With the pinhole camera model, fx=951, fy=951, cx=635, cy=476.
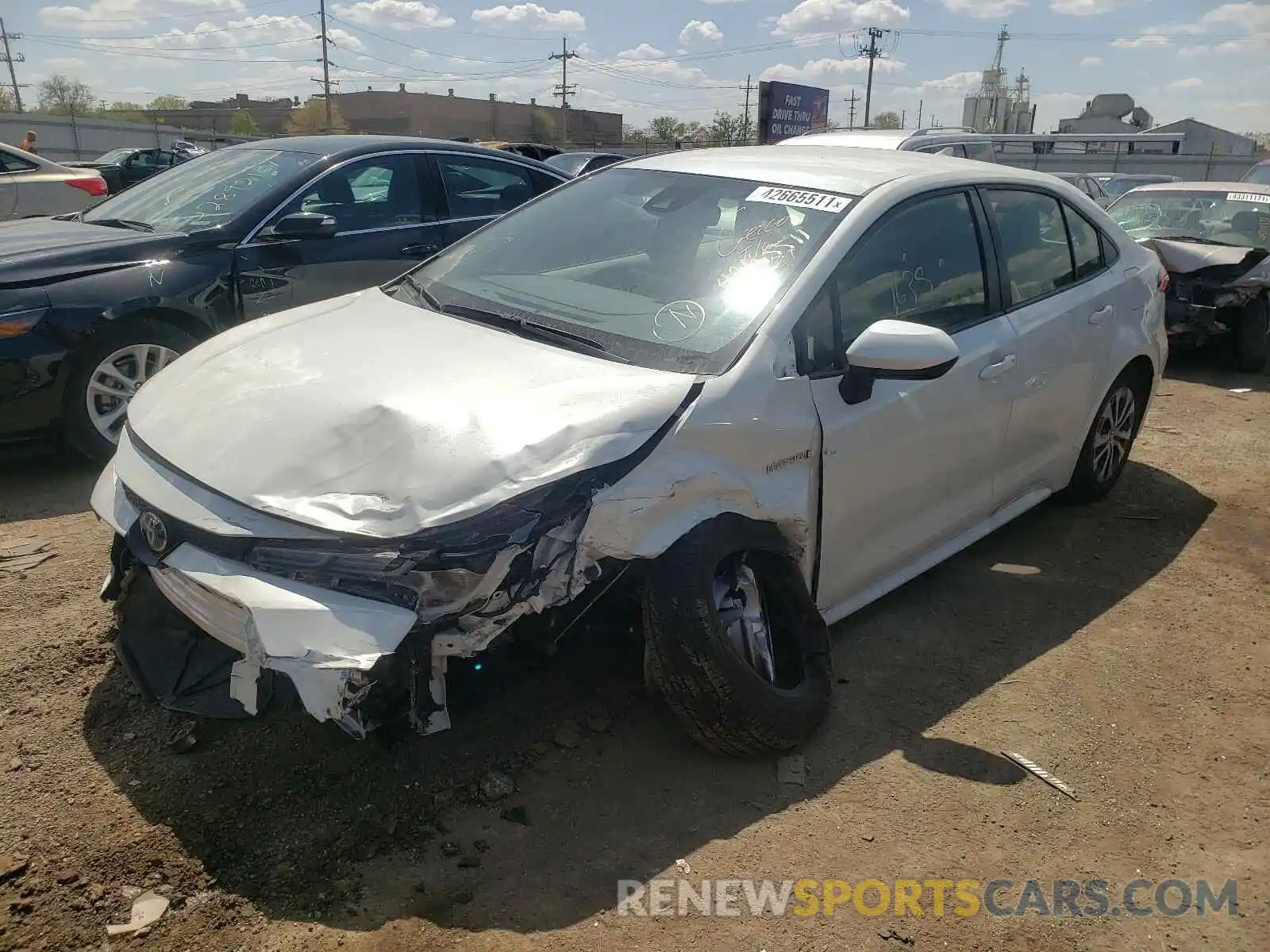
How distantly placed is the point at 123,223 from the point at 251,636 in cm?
414

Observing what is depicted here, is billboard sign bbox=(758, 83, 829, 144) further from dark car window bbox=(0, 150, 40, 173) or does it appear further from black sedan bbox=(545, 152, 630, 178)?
dark car window bbox=(0, 150, 40, 173)

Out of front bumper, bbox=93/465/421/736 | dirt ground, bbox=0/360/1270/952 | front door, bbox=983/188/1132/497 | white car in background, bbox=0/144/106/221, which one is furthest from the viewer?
white car in background, bbox=0/144/106/221

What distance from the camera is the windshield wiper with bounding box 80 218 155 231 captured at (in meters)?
5.25

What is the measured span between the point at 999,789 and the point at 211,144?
39.7 meters

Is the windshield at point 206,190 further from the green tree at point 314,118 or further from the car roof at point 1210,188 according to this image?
the green tree at point 314,118

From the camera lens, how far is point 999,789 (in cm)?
282

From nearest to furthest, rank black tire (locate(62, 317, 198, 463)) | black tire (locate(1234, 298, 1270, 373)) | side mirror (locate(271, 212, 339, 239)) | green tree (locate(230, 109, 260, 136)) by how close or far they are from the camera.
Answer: black tire (locate(62, 317, 198, 463))
side mirror (locate(271, 212, 339, 239))
black tire (locate(1234, 298, 1270, 373))
green tree (locate(230, 109, 260, 136))

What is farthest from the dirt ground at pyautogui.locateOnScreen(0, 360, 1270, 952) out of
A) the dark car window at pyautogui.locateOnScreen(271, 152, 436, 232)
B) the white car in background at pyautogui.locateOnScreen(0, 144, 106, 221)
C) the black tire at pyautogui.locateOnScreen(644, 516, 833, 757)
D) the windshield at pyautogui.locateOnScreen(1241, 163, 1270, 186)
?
the windshield at pyautogui.locateOnScreen(1241, 163, 1270, 186)

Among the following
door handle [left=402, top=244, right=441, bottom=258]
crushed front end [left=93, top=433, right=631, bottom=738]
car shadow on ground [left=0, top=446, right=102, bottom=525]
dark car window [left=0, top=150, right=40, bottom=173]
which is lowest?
car shadow on ground [left=0, top=446, right=102, bottom=525]

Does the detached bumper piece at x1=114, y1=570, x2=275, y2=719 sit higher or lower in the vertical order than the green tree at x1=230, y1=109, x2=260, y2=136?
lower

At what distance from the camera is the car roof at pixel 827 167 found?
3.42 meters

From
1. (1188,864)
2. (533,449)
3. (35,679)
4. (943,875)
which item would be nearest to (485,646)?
(533,449)

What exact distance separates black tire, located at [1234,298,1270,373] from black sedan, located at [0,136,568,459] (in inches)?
235

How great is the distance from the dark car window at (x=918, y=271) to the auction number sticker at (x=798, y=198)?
16 cm
